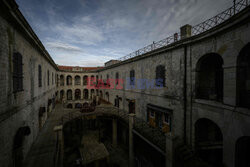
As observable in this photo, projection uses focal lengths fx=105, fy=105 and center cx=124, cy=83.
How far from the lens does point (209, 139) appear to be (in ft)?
26.3

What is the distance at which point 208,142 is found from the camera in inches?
303

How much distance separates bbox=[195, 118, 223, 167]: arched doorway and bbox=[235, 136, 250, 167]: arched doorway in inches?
72.7

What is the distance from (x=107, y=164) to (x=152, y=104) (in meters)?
7.76

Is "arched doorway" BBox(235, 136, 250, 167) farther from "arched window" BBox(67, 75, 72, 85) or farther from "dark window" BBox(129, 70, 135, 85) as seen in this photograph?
"arched window" BBox(67, 75, 72, 85)

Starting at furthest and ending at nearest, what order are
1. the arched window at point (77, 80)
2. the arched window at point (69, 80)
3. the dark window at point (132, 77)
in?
the arched window at point (77, 80)
the arched window at point (69, 80)
the dark window at point (132, 77)

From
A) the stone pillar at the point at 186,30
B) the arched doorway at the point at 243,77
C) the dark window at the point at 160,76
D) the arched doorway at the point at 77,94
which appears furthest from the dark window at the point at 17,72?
the arched doorway at the point at 77,94

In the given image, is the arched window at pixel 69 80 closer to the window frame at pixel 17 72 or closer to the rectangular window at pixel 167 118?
the window frame at pixel 17 72

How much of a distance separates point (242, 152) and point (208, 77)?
4.54 m

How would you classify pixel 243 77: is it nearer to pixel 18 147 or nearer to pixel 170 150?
pixel 170 150

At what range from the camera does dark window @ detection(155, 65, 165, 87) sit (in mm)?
9789

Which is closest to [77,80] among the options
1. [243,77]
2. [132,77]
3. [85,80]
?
[85,80]

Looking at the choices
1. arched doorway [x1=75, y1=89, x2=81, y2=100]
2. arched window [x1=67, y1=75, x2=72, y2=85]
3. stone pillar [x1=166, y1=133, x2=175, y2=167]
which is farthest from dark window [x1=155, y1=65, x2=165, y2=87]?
arched window [x1=67, y1=75, x2=72, y2=85]

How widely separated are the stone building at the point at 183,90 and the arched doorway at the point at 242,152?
0.05 meters

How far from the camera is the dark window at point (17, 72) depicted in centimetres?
548
